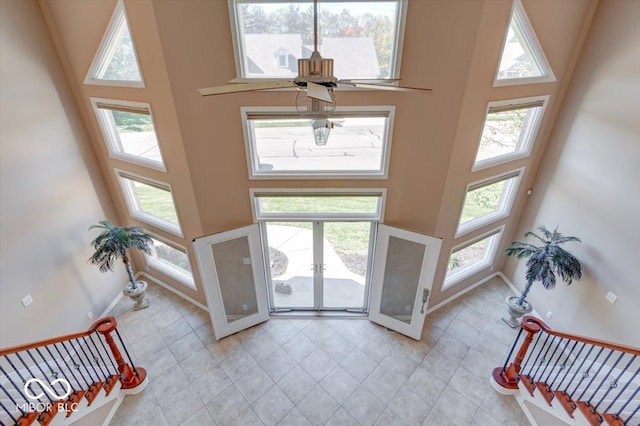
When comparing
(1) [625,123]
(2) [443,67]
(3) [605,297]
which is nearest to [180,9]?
(2) [443,67]

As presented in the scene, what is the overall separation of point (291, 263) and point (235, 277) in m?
0.96

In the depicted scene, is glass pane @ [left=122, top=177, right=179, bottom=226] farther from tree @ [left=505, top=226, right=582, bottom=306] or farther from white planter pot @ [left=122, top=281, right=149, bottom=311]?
tree @ [left=505, top=226, right=582, bottom=306]

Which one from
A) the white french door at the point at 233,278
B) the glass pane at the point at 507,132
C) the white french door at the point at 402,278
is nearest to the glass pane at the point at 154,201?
the white french door at the point at 233,278

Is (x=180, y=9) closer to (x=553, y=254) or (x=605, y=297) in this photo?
(x=553, y=254)

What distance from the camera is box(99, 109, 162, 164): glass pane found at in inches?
168

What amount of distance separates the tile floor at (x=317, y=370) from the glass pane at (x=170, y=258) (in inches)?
24.7

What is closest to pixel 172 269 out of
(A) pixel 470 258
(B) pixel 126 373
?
(B) pixel 126 373

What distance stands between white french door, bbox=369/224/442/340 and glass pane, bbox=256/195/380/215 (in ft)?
1.25

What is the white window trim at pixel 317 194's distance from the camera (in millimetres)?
4125

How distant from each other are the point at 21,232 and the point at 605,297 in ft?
24.9

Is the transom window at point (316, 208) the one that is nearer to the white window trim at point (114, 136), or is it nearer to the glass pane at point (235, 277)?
the glass pane at point (235, 277)

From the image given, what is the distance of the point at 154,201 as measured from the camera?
16.3 feet

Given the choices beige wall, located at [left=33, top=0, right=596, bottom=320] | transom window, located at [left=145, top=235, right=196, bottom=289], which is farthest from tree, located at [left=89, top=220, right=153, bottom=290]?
beige wall, located at [left=33, top=0, right=596, bottom=320]

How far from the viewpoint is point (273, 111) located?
364 cm
